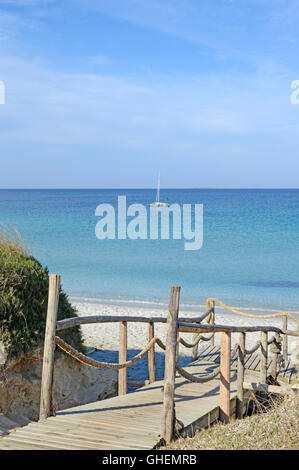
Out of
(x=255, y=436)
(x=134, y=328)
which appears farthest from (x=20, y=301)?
(x=134, y=328)

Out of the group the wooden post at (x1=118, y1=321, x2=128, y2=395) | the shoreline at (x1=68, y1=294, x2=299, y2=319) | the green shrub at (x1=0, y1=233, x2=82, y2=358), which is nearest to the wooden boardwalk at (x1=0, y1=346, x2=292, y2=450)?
the wooden post at (x1=118, y1=321, x2=128, y2=395)

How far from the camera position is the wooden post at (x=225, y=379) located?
6.80 m

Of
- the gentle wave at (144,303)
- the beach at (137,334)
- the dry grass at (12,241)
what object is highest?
the dry grass at (12,241)

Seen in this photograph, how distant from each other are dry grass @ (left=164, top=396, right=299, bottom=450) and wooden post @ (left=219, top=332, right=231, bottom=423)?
880 mm

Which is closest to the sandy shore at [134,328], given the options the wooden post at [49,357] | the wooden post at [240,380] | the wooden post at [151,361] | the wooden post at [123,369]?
the wooden post at [240,380]

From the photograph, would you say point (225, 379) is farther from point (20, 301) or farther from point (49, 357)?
point (20, 301)

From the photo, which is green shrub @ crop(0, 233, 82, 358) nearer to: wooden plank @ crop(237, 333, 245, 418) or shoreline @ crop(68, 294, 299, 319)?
wooden plank @ crop(237, 333, 245, 418)

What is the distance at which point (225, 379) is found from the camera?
6789mm

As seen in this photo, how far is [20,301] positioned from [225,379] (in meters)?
3.04

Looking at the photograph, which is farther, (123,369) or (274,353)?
(274,353)

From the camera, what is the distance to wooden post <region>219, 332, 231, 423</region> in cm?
680

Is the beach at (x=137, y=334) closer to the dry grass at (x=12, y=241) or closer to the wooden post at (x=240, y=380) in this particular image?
the wooden post at (x=240, y=380)

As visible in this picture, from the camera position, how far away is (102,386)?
8.77 meters

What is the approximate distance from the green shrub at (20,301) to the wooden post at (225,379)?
264 centimetres
